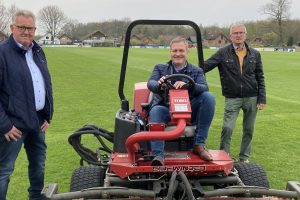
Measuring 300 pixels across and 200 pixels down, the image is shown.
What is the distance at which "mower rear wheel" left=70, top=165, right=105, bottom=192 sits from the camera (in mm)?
4480

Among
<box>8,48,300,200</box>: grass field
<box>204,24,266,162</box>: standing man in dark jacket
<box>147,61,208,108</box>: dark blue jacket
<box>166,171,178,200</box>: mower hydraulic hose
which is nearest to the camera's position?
<box>166,171,178,200</box>: mower hydraulic hose

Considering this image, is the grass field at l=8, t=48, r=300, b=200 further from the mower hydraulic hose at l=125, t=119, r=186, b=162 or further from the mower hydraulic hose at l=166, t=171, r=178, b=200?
the mower hydraulic hose at l=166, t=171, r=178, b=200

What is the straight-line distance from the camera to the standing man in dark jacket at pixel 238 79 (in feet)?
20.7

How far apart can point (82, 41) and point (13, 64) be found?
4709 inches

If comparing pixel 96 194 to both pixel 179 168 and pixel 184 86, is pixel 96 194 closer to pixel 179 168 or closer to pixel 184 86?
pixel 179 168

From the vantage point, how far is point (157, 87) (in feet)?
15.6

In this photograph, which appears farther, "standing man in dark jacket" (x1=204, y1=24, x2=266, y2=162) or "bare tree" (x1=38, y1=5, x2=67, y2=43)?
"bare tree" (x1=38, y1=5, x2=67, y2=43)

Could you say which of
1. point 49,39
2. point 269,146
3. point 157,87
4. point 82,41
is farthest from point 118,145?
point 49,39

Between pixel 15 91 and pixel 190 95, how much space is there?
A: 6.00 ft

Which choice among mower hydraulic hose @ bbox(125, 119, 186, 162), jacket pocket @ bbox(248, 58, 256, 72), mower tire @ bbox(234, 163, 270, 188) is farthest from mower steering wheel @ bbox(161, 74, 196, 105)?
jacket pocket @ bbox(248, 58, 256, 72)

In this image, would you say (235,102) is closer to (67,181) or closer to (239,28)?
(239,28)

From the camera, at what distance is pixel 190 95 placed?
480 centimetres

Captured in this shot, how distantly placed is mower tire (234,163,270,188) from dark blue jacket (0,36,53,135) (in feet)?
7.30

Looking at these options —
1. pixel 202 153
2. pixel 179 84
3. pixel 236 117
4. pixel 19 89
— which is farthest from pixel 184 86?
pixel 236 117
